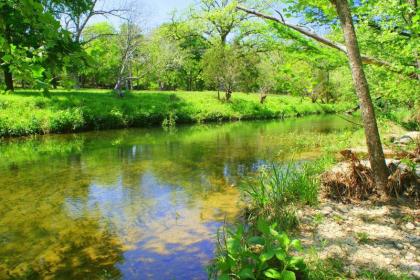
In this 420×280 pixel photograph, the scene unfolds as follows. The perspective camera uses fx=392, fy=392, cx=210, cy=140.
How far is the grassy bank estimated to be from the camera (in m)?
26.7

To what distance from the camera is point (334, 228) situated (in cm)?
725

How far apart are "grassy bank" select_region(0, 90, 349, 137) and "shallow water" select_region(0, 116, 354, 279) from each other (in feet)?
18.2

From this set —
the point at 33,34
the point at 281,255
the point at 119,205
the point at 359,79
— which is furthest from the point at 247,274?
the point at 119,205

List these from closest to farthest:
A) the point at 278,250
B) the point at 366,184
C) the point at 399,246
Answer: the point at 278,250 < the point at 399,246 < the point at 366,184

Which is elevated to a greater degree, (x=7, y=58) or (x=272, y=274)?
(x=7, y=58)

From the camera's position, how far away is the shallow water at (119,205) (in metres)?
7.26

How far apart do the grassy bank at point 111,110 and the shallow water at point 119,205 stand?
218 inches

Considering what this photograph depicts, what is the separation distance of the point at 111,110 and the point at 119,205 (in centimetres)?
2168

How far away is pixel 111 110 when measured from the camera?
3136 centimetres

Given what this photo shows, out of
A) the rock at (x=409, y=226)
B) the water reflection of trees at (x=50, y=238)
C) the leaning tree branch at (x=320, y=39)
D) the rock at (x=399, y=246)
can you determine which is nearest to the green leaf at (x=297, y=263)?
the rock at (x=399, y=246)

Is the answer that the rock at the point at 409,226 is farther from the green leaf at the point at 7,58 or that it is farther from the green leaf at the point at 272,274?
the green leaf at the point at 7,58

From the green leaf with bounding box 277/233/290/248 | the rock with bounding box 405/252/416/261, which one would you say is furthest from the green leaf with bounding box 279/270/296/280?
the rock with bounding box 405/252/416/261

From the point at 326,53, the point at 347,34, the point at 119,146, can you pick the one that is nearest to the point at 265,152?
the point at 119,146

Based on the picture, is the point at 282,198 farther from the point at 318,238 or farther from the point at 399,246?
the point at 399,246
